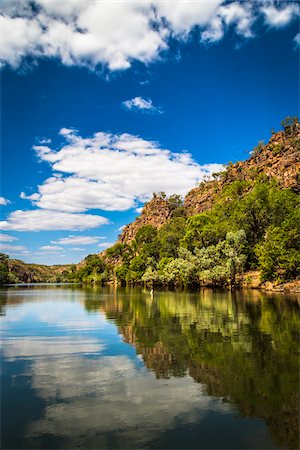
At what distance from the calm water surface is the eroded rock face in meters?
113

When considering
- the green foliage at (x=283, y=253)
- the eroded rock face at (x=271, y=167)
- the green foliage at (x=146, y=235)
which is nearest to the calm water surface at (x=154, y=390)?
the green foliage at (x=283, y=253)

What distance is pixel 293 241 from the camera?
58781mm

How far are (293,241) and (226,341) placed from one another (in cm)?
4654

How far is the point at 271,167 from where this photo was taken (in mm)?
150500

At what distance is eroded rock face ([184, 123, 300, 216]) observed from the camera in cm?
13012

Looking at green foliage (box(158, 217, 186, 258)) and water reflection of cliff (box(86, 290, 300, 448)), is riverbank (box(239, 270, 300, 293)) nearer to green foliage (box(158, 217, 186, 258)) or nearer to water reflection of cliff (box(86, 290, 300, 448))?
water reflection of cliff (box(86, 290, 300, 448))

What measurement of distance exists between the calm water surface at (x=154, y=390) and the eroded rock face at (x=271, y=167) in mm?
113053

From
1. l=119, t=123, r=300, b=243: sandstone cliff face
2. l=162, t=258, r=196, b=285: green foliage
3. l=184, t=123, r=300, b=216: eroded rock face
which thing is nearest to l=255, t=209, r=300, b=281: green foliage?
l=162, t=258, r=196, b=285: green foliage

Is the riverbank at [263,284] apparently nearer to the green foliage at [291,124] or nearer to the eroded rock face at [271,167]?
the eroded rock face at [271,167]

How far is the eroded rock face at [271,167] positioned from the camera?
427 feet

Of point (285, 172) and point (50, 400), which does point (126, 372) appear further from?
point (285, 172)

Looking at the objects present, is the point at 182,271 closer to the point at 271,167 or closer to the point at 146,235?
the point at 146,235

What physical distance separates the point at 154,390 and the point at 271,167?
153m

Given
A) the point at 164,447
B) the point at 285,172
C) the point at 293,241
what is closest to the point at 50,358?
the point at 164,447
